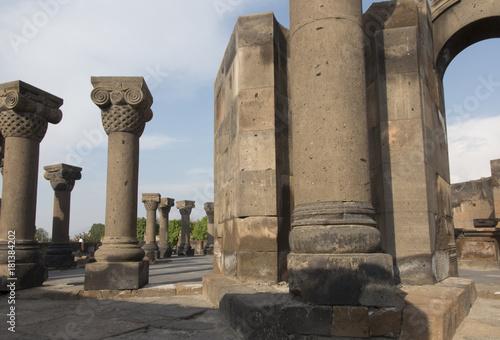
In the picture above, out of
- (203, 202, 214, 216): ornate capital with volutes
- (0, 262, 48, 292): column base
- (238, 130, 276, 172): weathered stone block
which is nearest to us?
(238, 130, 276, 172): weathered stone block

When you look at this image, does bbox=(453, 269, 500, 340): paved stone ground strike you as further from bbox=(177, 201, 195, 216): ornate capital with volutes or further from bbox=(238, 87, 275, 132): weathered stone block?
bbox=(177, 201, 195, 216): ornate capital with volutes

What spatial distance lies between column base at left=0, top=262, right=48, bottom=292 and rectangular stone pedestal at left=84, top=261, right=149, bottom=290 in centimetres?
151

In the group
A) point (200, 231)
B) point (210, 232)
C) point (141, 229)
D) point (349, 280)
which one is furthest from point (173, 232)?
point (349, 280)

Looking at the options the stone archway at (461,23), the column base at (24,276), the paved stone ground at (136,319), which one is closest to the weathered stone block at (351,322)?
the paved stone ground at (136,319)

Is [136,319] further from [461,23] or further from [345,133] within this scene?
[461,23]

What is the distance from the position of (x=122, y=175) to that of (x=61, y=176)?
9.59 metres

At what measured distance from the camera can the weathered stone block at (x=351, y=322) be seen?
295 centimetres

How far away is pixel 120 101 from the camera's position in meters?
6.22

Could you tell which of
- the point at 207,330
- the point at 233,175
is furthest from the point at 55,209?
the point at 207,330

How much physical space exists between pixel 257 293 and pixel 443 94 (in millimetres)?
4975

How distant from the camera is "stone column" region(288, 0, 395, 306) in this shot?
308cm

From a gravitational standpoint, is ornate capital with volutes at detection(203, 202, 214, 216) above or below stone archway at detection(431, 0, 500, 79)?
below

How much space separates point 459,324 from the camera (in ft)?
11.9

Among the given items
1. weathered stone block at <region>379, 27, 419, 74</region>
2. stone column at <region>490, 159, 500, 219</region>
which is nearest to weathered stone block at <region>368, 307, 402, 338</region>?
weathered stone block at <region>379, 27, 419, 74</region>
